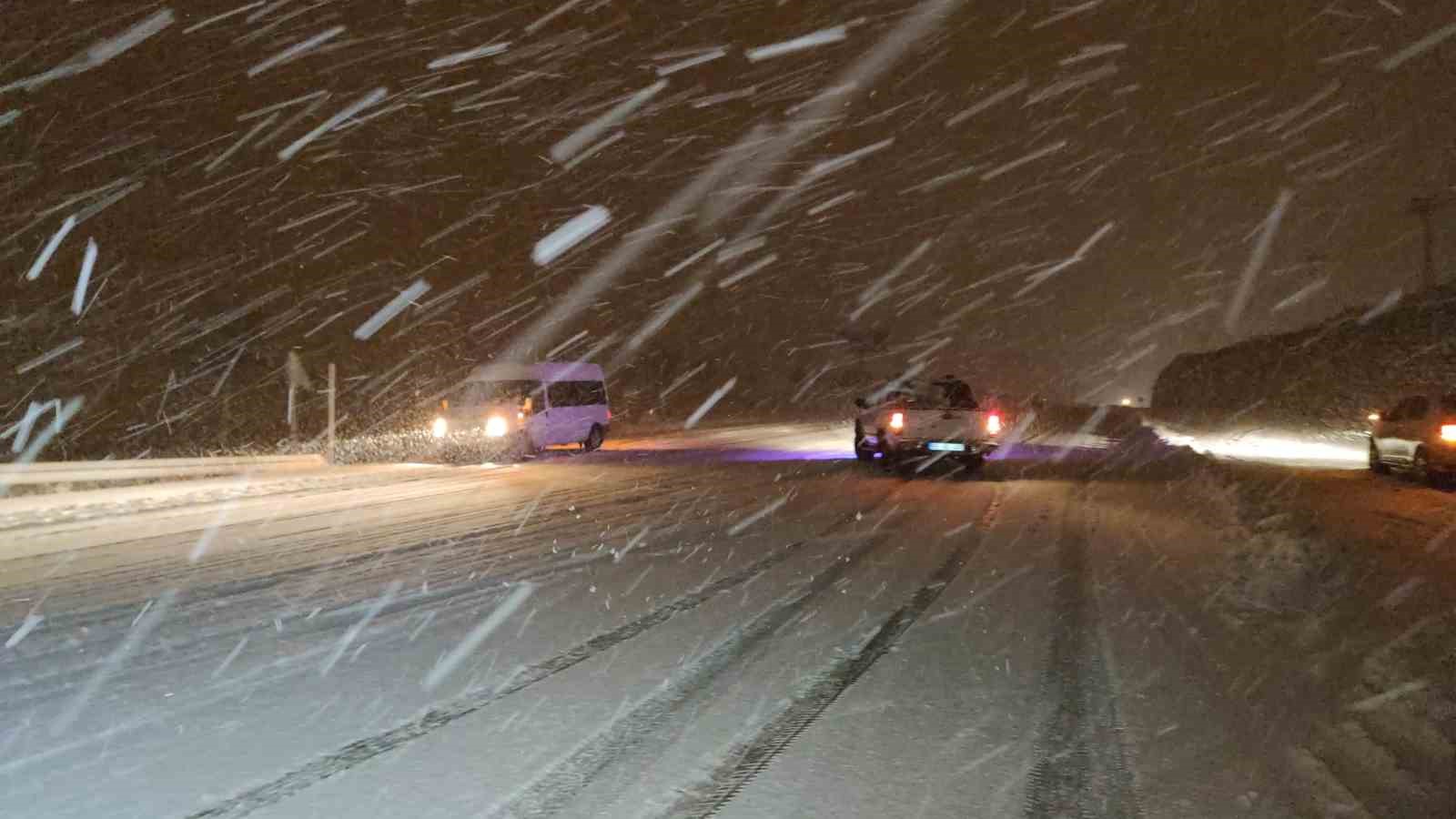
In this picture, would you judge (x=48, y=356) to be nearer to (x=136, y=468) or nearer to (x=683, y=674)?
(x=136, y=468)

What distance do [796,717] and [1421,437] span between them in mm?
17890

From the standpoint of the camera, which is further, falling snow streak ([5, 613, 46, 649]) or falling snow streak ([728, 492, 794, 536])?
falling snow streak ([728, 492, 794, 536])

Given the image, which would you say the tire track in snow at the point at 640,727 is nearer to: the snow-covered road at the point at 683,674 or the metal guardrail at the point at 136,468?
the snow-covered road at the point at 683,674

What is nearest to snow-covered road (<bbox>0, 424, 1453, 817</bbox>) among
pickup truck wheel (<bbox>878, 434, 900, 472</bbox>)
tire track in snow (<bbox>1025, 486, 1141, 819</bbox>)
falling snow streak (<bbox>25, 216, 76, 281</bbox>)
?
tire track in snow (<bbox>1025, 486, 1141, 819</bbox>)

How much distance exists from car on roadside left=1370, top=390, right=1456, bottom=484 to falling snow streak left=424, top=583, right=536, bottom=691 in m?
16.5

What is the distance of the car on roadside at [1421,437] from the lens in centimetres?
1866

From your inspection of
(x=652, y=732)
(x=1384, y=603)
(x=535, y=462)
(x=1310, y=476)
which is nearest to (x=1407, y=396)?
(x=1310, y=476)

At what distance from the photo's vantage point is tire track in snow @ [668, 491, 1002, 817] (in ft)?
14.5

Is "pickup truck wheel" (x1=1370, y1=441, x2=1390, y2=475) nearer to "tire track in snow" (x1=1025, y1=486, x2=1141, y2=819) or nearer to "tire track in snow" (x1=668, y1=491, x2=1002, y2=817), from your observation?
"tire track in snow" (x1=668, y1=491, x2=1002, y2=817)

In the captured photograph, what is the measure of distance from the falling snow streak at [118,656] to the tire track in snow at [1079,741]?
14.9 feet

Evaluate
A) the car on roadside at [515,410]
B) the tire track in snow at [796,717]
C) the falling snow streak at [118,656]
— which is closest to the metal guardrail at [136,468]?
the car on roadside at [515,410]

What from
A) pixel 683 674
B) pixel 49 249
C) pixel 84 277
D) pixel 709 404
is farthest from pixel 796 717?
pixel 709 404

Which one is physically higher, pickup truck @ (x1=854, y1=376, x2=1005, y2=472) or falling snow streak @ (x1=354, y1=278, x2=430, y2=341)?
falling snow streak @ (x1=354, y1=278, x2=430, y2=341)

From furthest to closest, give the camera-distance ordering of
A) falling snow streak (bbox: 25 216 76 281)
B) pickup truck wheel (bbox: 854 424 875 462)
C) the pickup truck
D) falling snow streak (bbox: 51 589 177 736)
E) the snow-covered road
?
falling snow streak (bbox: 25 216 76 281) < pickup truck wheel (bbox: 854 424 875 462) < the pickup truck < falling snow streak (bbox: 51 589 177 736) < the snow-covered road
